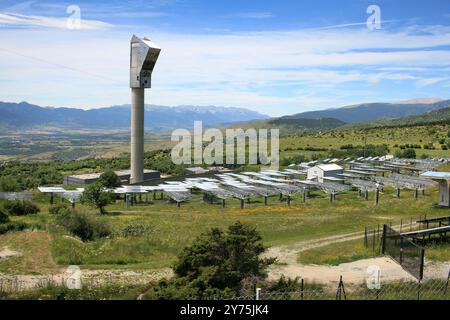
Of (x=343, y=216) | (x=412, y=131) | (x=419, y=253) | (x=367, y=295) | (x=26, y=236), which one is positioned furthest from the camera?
(x=412, y=131)

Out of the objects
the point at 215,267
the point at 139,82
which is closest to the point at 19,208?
the point at 139,82

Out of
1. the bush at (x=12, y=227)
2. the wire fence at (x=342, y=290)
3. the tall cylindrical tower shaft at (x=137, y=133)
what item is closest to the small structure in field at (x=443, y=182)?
the wire fence at (x=342, y=290)

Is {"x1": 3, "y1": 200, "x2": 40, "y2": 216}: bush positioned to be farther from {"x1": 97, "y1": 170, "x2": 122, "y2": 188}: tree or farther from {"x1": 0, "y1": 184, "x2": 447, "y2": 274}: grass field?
{"x1": 97, "y1": 170, "x2": 122, "y2": 188}: tree

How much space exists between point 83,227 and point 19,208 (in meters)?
14.4

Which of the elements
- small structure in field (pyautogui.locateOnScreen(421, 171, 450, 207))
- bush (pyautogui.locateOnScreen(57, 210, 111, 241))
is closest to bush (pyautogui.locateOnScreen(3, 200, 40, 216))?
bush (pyautogui.locateOnScreen(57, 210, 111, 241))

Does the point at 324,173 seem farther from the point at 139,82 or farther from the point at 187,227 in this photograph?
the point at 187,227

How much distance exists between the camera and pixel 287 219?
31.8 meters

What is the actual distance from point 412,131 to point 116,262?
84.4 m

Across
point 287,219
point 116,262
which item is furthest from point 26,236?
point 287,219

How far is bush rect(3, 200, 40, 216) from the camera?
124ft

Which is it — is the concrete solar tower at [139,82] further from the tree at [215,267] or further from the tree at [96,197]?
the tree at [215,267]

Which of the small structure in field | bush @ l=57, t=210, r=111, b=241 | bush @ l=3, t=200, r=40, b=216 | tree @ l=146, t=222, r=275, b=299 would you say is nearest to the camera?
tree @ l=146, t=222, r=275, b=299

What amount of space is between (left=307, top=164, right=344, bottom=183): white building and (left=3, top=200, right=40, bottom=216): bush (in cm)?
2820

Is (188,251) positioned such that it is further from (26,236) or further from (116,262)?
(26,236)
